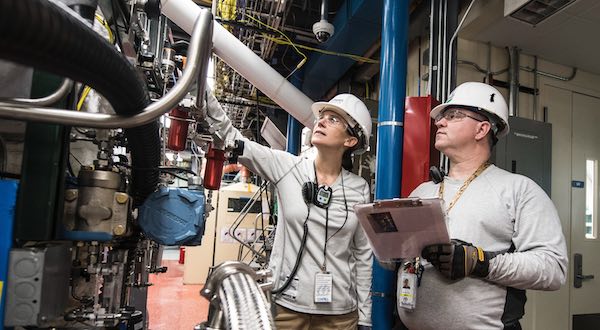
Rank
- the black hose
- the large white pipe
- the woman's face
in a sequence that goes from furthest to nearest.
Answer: the large white pipe, the woman's face, the black hose

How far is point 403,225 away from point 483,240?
33 centimetres

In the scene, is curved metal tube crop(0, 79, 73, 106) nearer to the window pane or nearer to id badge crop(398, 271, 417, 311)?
id badge crop(398, 271, 417, 311)

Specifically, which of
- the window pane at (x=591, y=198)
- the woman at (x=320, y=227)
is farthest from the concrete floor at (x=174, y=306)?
the window pane at (x=591, y=198)

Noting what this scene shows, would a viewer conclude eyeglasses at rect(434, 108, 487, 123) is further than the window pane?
No

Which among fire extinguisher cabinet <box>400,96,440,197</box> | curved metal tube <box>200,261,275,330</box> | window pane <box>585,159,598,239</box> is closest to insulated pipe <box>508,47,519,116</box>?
window pane <box>585,159,598,239</box>

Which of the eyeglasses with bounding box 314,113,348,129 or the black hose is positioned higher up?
the eyeglasses with bounding box 314,113,348,129

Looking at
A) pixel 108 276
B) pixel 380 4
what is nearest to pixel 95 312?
pixel 108 276

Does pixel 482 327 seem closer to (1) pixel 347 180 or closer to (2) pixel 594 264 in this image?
(1) pixel 347 180

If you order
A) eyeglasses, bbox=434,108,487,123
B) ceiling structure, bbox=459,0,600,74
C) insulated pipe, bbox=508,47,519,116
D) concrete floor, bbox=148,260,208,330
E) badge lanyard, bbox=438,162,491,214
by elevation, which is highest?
ceiling structure, bbox=459,0,600,74

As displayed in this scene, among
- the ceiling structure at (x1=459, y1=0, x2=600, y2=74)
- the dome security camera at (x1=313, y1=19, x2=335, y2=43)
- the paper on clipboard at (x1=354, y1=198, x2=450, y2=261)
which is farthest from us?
the dome security camera at (x1=313, y1=19, x2=335, y2=43)

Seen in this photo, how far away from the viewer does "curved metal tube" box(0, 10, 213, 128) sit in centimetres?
55

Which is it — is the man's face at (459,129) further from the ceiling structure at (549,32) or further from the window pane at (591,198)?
the window pane at (591,198)

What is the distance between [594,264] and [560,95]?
4.29 feet

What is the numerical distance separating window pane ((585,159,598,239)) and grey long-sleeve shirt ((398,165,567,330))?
2.07 m
